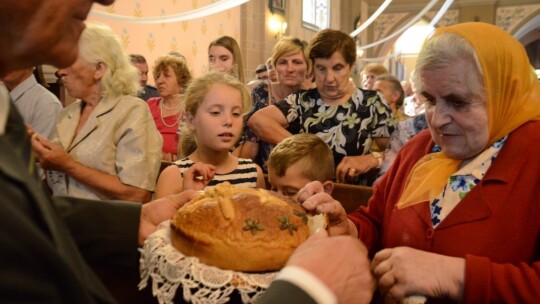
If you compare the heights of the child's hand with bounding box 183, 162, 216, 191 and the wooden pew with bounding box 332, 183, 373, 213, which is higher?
the child's hand with bounding box 183, 162, 216, 191

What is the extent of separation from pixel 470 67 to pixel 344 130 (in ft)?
4.81

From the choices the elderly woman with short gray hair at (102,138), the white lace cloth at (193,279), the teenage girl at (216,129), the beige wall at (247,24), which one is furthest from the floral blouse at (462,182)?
the beige wall at (247,24)

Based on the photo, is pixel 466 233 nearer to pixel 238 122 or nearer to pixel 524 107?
pixel 524 107

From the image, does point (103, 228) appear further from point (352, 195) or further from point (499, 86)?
point (352, 195)

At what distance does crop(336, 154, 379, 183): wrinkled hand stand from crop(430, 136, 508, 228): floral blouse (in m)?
1.23

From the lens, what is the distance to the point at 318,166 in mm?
2338

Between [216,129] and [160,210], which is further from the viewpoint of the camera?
[216,129]

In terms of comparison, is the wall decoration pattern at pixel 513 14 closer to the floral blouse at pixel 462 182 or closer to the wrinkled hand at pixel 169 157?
the wrinkled hand at pixel 169 157

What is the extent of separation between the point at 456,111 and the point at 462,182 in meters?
0.22

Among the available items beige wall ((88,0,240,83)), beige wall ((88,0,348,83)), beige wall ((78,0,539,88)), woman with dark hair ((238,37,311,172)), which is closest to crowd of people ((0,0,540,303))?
woman with dark hair ((238,37,311,172))

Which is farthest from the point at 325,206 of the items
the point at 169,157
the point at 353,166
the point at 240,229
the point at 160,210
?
the point at 169,157

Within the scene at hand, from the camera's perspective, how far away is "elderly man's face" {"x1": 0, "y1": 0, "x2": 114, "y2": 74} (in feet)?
2.50

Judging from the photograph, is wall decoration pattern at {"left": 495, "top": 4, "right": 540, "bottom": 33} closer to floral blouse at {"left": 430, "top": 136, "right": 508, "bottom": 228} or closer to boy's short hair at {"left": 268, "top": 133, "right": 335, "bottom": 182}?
boy's short hair at {"left": 268, "top": 133, "right": 335, "bottom": 182}

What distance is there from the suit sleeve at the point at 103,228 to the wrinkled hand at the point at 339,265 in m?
0.67
